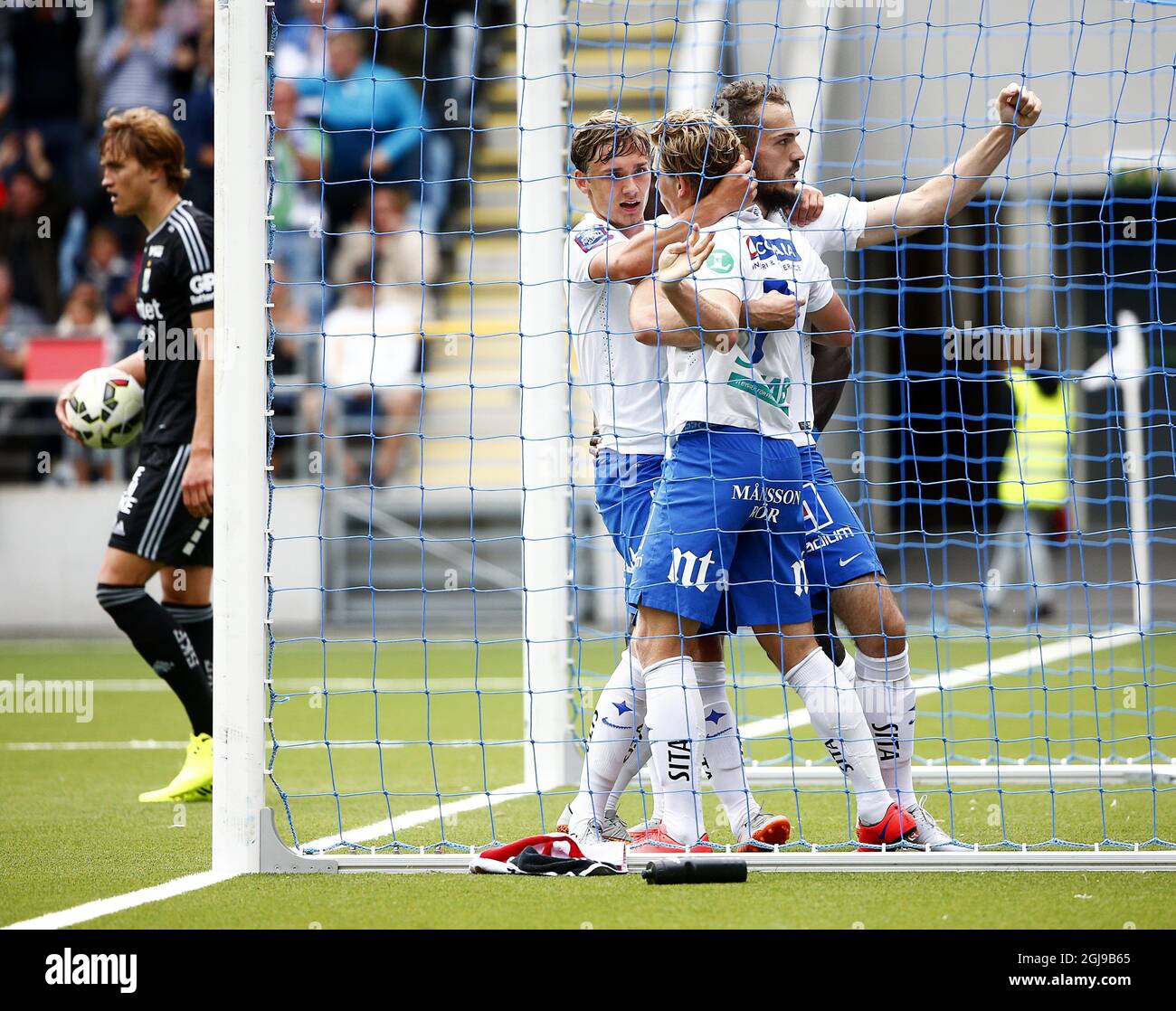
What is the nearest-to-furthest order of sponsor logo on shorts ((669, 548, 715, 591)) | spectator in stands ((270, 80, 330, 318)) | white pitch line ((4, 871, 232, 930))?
white pitch line ((4, 871, 232, 930)) < sponsor logo on shorts ((669, 548, 715, 591)) < spectator in stands ((270, 80, 330, 318))

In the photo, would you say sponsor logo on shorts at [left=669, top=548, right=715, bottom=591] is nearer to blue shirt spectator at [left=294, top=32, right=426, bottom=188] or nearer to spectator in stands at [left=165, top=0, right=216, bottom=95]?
blue shirt spectator at [left=294, top=32, right=426, bottom=188]

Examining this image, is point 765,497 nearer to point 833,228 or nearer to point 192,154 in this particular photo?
point 833,228

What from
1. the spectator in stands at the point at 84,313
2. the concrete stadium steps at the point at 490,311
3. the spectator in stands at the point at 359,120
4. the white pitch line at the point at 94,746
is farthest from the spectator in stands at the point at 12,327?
the white pitch line at the point at 94,746

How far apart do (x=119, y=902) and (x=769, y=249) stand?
2.25 meters

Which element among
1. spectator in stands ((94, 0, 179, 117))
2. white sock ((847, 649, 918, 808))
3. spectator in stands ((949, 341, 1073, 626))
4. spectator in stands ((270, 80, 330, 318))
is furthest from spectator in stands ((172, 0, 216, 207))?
white sock ((847, 649, 918, 808))

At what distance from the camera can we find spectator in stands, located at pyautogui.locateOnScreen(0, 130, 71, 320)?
14.5 m

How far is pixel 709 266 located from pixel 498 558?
8.87 m

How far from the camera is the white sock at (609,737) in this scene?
4.17m

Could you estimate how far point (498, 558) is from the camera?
41.6 ft

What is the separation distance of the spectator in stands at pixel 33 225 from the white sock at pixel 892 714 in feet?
38.6

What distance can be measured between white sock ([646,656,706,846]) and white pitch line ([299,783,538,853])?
585 millimetres

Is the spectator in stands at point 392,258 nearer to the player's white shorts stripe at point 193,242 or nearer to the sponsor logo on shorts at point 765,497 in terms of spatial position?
the player's white shorts stripe at point 193,242

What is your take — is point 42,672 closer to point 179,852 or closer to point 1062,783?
point 179,852

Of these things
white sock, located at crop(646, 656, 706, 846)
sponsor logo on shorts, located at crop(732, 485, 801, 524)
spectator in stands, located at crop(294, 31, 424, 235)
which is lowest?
white sock, located at crop(646, 656, 706, 846)
